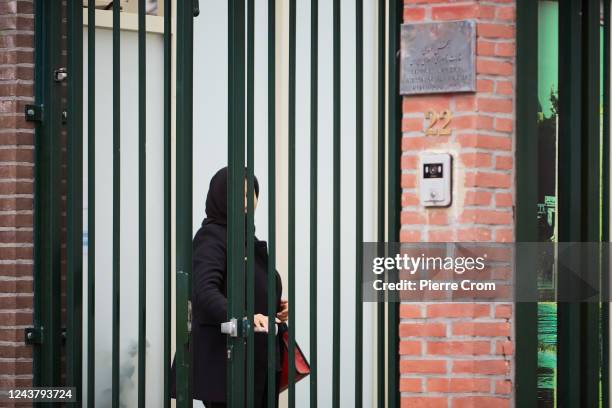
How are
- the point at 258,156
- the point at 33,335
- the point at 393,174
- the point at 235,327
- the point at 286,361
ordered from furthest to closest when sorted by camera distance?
the point at 258,156 → the point at 33,335 → the point at 286,361 → the point at 393,174 → the point at 235,327

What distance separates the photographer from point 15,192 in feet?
12.1

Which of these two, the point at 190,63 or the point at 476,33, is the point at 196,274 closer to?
the point at 190,63

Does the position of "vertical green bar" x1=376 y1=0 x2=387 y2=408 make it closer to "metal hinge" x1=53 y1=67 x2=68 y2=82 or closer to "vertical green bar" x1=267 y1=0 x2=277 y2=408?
"vertical green bar" x1=267 y1=0 x2=277 y2=408

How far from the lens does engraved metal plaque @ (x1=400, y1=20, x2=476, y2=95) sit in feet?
10.9

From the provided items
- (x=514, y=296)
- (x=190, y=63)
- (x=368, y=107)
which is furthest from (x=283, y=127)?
(x=514, y=296)

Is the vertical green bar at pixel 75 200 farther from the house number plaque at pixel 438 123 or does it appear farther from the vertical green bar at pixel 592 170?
the vertical green bar at pixel 592 170

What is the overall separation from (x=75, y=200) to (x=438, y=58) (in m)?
1.53

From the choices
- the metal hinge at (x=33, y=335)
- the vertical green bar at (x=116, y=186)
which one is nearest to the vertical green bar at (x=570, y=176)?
the vertical green bar at (x=116, y=186)

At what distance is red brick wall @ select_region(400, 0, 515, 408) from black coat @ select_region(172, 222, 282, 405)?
0.60 metres

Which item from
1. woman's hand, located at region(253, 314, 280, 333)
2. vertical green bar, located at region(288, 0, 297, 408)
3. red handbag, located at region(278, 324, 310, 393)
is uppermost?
vertical green bar, located at region(288, 0, 297, 408)

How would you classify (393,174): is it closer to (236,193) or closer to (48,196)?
(236,193)

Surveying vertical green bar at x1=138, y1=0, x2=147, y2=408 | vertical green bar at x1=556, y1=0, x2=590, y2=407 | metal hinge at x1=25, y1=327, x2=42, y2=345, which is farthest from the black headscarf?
vertical green bar at x1=556, y1=0, x2=590, y2=407

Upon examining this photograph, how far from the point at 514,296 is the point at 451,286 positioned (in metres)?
0.25

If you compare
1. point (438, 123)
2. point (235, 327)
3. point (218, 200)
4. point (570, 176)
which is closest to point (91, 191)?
point (218, 200)
